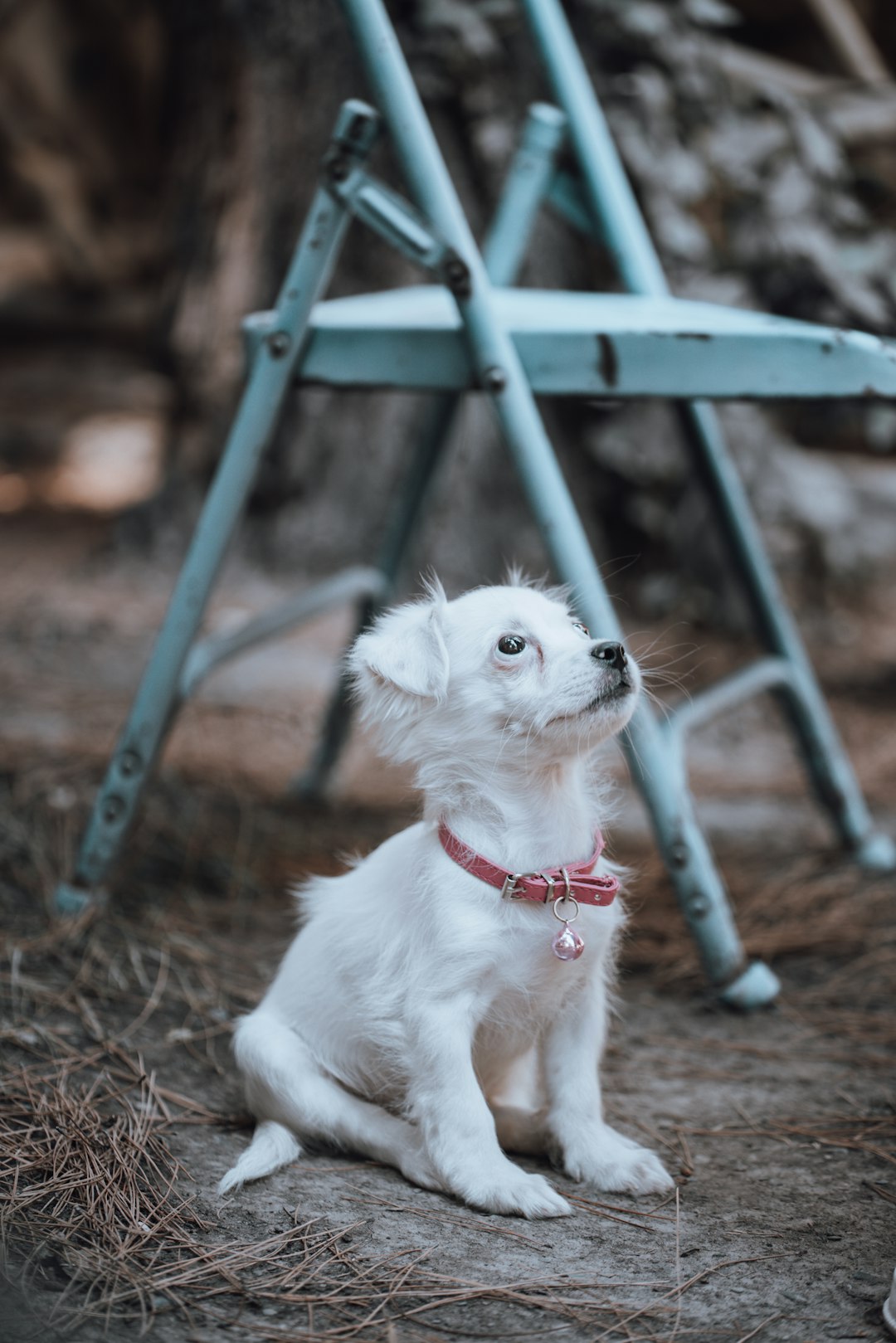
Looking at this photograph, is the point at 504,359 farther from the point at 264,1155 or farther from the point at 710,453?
the point at 264,1155

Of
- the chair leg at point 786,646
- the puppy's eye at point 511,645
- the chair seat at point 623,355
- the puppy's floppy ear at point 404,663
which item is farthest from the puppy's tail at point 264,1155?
the chair leg at point 786,646

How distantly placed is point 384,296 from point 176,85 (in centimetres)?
265

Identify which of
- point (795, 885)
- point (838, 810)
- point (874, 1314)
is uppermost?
point (838, 810)

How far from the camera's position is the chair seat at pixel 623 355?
188 centimetres

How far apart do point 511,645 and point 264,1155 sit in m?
0.68

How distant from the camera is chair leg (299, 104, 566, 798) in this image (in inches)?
97.9

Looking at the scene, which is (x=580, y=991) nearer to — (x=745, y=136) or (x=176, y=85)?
(x=745, y=136)

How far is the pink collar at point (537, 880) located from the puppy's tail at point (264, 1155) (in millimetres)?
403

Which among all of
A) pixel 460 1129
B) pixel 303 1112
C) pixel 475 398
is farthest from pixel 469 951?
pixel 475 398

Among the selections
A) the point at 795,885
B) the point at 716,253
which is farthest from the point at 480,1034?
the point at 716,253

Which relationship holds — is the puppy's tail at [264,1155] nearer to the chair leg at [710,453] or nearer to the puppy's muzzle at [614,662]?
the puppy's muzzle at [614,662]

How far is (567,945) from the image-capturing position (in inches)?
57.2

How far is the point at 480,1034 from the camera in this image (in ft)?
5.07

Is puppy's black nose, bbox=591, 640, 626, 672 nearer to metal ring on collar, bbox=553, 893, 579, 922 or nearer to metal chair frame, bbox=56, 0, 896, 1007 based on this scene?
metal ring on collar, bbox=553, 893, 579, 922
